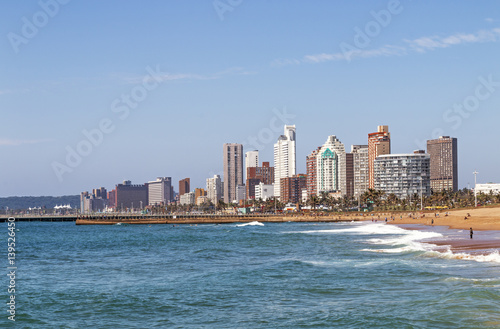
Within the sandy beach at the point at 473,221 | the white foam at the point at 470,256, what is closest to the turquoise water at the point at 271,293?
the white foam at the point at 470,256

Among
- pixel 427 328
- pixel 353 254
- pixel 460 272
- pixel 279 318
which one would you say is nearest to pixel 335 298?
pixel 279 318

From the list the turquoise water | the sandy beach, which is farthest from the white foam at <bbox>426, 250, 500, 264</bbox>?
the sandy beach

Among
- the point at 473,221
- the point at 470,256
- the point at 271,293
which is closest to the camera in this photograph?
the point at 271,293

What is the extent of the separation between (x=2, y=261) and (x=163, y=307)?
104 feet

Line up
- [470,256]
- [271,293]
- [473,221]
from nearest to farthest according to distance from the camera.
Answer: [271,293], [470,256], [473,221]

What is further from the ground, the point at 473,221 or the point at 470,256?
the point at 470,256

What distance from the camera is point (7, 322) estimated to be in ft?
77.3

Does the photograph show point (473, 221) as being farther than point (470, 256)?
Yes

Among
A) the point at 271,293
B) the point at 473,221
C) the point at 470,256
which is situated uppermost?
the point at 470,256

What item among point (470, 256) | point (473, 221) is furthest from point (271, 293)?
point (473, 221)

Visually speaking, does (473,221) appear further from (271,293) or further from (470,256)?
(271,293)

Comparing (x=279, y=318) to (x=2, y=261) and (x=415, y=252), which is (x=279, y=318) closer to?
(x=415, y=252)

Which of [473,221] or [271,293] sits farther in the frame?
[473,221]

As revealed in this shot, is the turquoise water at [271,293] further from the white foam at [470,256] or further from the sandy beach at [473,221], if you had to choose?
the sandy beach at [473,221]
